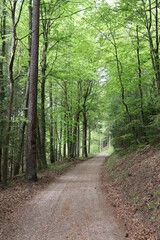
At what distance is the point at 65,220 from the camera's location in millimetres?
5191

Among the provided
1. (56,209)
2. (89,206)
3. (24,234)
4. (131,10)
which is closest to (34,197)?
(56,209)

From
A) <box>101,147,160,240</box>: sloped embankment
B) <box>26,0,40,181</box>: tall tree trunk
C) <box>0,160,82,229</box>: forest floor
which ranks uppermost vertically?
<box>26,0,40,181</box>: tall tree trunk

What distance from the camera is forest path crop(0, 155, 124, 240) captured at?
436 cm

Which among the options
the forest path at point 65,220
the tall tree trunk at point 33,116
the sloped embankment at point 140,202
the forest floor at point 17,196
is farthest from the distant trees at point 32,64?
the sloped embankment at point 140,202

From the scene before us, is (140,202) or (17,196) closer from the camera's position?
(140,202)

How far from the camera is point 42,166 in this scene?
14.9 metres

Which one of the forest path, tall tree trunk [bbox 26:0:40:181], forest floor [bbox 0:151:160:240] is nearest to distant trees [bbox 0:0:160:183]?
tall tree trunk [bbox 26:0:40:181]

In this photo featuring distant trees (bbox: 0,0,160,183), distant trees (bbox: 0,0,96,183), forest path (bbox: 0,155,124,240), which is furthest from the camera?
distant trees (bbox: 0,0,160,183)

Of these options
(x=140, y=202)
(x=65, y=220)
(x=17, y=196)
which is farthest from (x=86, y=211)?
(x=17, y=196)

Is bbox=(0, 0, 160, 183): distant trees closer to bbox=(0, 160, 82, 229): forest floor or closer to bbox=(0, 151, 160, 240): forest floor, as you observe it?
bbox=(0, 160, 82, 229): forest floor

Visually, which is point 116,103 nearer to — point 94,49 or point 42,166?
point 94,49

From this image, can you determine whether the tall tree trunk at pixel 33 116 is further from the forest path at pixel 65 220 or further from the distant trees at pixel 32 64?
the forest path at pixel 65 220

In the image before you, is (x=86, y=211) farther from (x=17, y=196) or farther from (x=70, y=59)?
(x=70, y=59)

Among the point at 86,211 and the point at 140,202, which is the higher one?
the point at 140,202
